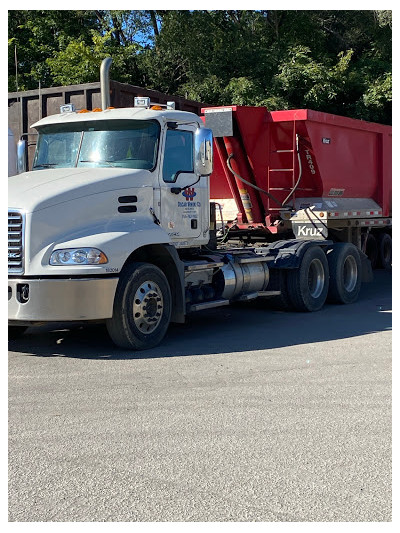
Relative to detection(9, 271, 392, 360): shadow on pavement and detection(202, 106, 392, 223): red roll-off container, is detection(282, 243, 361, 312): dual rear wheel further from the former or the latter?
detection(202, 106, 392, 223): red roll-off container

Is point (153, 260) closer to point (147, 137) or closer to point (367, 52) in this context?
point (147, 137)

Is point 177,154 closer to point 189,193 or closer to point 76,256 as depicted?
point 189,193

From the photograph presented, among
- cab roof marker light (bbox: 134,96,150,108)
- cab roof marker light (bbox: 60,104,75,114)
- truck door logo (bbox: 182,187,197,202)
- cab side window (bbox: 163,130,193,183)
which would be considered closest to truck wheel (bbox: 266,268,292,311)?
truck door logo (bbox: 182,187,197,202)

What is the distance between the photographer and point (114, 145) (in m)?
8.58

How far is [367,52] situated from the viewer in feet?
74.9

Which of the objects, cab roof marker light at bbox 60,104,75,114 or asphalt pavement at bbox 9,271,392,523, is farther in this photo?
cab roof marker light at bbox 60,104,75,114

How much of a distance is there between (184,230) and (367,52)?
16.1 metres

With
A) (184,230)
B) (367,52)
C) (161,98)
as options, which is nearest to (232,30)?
(367,52)

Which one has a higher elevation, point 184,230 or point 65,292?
point 184,230

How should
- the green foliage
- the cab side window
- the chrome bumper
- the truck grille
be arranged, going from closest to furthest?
1. the chrome bumper
2. the truck grille
3. the cab side window
4. the green foliage

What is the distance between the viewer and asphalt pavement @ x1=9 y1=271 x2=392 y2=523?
396cm

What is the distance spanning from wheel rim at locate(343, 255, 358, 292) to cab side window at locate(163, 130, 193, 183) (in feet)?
14.9

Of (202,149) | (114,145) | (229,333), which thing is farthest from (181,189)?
(229,333)

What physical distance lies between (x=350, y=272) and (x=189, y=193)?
4.58 metres
